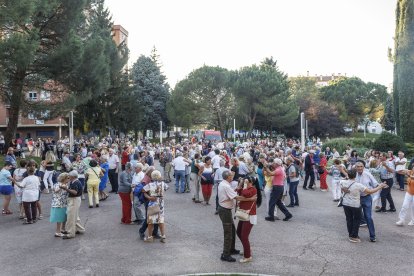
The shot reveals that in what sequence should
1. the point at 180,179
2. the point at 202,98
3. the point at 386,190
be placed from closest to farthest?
1. the point at 386,190
2. the point at 180,179
3. the point at 202,98

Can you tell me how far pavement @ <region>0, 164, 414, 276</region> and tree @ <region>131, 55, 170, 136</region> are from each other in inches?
1722

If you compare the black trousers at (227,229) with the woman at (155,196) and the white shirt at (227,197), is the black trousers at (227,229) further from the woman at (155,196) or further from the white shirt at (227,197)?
the woman at (155,196)

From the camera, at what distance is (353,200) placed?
858 centimetres

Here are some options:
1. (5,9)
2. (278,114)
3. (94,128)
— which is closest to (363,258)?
(5,9)

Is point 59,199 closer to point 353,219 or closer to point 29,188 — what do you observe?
point 29,188

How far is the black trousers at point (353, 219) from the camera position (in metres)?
8.60

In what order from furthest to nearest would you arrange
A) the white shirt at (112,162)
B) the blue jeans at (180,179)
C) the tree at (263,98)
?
the tree at (263,98), the blue jeans at (180,179), the white shirt at (112,162)

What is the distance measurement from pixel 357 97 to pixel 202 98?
3404cm

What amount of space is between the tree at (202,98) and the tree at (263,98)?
6.13 feet

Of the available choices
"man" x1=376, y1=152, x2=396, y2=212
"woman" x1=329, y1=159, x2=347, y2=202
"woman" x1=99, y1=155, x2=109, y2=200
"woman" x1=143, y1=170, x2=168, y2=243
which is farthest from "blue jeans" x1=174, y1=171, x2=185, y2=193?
"man" x1=376, y1=152, x2=396, y2=212

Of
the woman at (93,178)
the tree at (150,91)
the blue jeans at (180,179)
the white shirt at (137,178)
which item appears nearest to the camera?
the white shirt at (137,178)

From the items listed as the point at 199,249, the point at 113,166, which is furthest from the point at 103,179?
the point at 199,249

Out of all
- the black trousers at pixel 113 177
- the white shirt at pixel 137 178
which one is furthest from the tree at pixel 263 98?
the white shirt at pixel 137 178

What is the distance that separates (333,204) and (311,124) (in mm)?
43548
